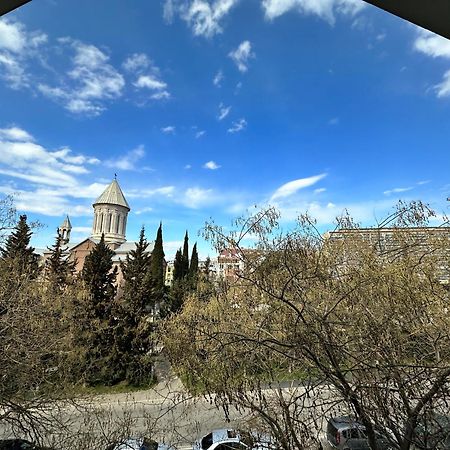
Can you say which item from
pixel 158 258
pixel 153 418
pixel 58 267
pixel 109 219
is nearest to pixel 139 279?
pixel 58 267

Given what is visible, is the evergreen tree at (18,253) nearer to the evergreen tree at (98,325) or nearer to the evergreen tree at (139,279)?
the evergreen tree at (98,325)

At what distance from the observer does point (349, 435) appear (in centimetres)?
331

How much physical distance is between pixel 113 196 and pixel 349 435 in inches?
1258

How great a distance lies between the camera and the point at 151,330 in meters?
10.4

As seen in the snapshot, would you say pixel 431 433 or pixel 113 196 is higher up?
pixel 113 196

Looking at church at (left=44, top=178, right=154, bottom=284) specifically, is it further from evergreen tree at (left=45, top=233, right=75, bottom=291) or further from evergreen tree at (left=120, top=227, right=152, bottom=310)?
evergreen tree at (left=120, top=227, right=152, bottom=310)

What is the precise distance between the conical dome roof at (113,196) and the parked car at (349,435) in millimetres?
30334

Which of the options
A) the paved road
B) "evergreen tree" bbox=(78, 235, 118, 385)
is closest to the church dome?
"evergreen tree" bbox=(78, 235, 118, 385)

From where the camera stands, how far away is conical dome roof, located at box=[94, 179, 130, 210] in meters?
32.2

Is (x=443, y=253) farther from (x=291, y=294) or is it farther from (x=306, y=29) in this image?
(x=306, y=29)

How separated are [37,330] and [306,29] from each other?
5.60m

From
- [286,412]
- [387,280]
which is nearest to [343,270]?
[387,280]

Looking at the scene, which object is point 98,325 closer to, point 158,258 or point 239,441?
point 239,441

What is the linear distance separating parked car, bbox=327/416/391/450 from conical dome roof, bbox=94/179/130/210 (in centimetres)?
3033
